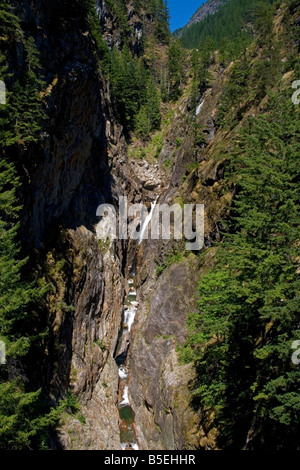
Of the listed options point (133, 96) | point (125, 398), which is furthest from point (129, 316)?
point (133, 96)

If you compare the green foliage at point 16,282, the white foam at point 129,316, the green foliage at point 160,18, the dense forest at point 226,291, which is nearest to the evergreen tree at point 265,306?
the dense forest at point 226,291

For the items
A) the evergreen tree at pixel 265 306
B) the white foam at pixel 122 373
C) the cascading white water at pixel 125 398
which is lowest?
the cascading white water at pixel 125 398

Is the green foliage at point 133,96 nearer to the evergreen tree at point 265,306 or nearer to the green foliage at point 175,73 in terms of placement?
the green foliage at point 175,73

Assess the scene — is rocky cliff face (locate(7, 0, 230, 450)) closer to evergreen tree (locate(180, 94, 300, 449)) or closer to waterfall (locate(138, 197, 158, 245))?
waterfall (locate(138, 197, 158, 245))

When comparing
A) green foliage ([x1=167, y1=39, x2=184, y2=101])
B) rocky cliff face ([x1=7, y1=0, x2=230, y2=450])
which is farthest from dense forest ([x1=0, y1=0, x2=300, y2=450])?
green foliage ([x1=167, y1=39, x2=184, y2=101])

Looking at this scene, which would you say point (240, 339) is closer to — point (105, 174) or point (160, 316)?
point (160, 316)

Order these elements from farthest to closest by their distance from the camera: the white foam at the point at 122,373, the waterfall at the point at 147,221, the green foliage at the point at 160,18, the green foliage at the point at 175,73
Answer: the green foliage at the point at 160,18 < the green foliage at the point at 175,73 < the waterfall at the point at 147,221 < the white foam at the point at 122,373

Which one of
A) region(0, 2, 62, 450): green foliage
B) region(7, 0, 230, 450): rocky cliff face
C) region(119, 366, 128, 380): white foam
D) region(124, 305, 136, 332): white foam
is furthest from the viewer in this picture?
region(124, 305, 136, 332): white foam

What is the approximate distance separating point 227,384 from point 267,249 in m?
8.42

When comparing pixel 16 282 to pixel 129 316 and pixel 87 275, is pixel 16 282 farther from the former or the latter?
pixel 129 316

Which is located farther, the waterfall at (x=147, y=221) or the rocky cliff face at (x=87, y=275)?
the waterfall at (x=147, y=221)

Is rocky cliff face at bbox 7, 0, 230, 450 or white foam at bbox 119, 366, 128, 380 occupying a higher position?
rocky cliff face at bbox 7, 0, 230, 450

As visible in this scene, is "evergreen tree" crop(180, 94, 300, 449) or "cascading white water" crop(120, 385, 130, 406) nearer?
"evergreen tree" crop(180, 94, 300, 449)

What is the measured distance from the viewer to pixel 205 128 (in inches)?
1588
